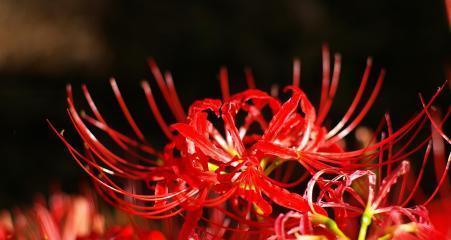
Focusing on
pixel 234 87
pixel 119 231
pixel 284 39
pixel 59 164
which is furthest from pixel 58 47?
pixel 119 231

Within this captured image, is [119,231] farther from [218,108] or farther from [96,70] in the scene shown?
[96,70]

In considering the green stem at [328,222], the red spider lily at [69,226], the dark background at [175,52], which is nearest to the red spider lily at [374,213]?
the green stem at [328,222]

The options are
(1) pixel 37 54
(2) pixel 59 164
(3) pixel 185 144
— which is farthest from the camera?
(1) pixel 37 54

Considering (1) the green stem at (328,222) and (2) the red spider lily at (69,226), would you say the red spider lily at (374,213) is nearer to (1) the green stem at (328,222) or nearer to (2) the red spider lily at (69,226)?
(1) the green stem at (328,222)

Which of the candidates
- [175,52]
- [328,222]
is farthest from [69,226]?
[175,52]

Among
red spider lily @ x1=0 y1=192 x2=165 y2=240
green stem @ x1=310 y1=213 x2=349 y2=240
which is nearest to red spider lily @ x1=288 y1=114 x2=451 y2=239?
green stem @ x1=310 y1=213 x2=349 y2=240

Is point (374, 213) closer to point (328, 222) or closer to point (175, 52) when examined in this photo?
point (328, 222)

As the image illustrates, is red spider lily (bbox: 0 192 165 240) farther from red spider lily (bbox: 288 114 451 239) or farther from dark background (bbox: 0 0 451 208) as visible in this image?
dark background (bbox: 0 0 451 208)
